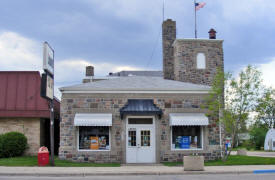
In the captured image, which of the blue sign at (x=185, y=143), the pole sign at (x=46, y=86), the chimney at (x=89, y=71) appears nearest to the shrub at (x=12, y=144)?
the pole sign at (x=46, y=86)

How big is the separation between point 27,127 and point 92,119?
17.0 ft

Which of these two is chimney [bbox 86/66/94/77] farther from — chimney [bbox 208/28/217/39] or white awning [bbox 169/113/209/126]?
white awning [bbox 169/113/209/126]

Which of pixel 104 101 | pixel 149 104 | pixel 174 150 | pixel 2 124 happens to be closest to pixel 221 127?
pixel 174 150

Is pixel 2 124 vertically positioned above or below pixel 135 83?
below

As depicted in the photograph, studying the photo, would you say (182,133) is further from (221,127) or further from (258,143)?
(258,143)

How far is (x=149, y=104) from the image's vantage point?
66.5 ft

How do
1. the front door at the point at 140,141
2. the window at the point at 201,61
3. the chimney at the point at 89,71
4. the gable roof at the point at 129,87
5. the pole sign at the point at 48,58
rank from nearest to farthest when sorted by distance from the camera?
the pole sign at the point at 48,58 < the front door at the point at 140,141 < the gable roof at the point at 129,87 < the window at the point at 201,61 < the chimney at the point at 89,71

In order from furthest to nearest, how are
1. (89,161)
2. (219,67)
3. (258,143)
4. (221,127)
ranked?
1. (258,143)
2. (219,67)
3. (221,127)
4. (89,161)

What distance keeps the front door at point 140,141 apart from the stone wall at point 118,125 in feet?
0.95

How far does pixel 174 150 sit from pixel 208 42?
10907 mm

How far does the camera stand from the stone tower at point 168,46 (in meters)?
30.2

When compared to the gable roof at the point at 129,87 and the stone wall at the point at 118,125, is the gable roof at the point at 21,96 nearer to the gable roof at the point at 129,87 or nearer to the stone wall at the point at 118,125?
the stone wall at the point at 118,125

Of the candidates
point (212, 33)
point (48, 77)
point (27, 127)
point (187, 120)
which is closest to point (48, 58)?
point (48, 77)

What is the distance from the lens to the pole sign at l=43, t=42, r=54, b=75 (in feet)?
57.4
